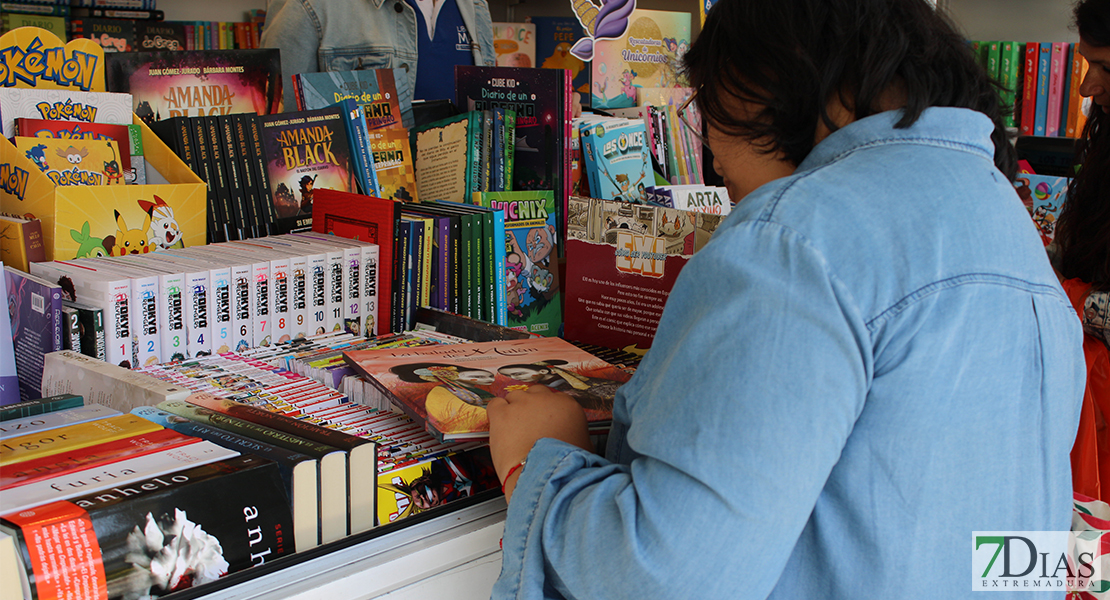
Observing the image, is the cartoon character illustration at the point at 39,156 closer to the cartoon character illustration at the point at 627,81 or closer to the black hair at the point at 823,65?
the black hair at the point at 823,65

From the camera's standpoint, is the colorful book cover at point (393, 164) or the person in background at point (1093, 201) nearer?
the person in background at point (1093, 201)

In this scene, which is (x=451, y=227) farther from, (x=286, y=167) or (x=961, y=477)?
(x=961, y=477)

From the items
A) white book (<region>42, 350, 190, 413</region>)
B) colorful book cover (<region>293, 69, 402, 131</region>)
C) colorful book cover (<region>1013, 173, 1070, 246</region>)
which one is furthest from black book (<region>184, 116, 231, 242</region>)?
colorful book cover (<region>1013, 173, 1070, 246</region>)

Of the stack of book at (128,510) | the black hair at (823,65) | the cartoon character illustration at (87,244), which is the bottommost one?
the stack of book at (128,510)

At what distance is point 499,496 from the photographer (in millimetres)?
1216

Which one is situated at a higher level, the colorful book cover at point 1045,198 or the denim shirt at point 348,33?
the denim shirt at point 348,33

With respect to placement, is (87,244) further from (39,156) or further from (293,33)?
(293,33)

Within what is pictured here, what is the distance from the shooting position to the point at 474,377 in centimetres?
131

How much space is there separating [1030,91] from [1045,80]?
7 centimetres

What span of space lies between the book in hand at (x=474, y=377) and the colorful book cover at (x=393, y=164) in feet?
2.59

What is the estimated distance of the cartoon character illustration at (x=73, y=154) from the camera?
162 centimetres

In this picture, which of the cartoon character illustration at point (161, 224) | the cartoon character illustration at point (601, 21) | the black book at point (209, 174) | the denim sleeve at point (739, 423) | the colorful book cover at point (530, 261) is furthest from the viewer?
the cartoon character illustration at point (601, 21)

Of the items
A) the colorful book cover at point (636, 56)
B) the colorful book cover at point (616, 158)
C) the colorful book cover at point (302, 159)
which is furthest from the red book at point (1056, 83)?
the colorful book cover at point (302, 159)

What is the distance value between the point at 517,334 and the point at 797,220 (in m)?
0.95
